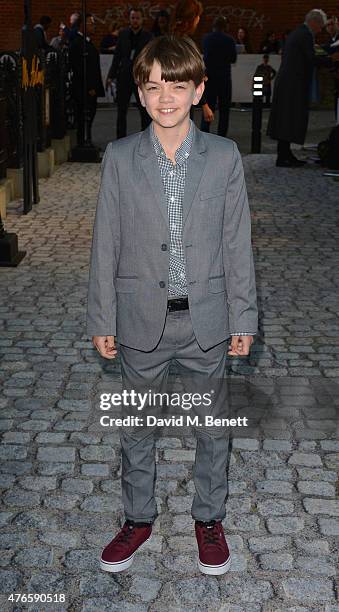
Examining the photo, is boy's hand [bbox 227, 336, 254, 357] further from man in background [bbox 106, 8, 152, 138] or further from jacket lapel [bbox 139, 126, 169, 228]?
man in background [bbox 106, 8, 152, 138]

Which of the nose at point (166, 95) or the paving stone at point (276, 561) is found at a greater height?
the nose at point (166, 95)

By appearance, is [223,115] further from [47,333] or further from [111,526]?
[111,526]

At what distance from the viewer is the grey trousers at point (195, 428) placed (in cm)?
317

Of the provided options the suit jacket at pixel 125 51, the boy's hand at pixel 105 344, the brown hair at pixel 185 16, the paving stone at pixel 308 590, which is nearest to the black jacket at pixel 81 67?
the suit jacket at pixel 125 51

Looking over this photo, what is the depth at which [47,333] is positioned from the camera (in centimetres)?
597

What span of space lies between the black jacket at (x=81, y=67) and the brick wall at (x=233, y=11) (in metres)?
11.0

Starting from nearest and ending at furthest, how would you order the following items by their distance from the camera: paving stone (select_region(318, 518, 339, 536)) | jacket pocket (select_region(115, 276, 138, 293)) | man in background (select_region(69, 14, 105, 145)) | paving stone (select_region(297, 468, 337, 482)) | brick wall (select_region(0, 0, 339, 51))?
jacket pocket (select_region(115, 276, 138, 293)) → paving stone (select_region(318, 518, 339, 536)) → paving stone (select_region(297, 468, 337, 482)) → man in background (select_region(69, 14, 105, 145)) → brick wall (select_region(0, 0, 339, 51))

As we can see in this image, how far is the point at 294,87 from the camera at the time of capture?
12844 millimetres

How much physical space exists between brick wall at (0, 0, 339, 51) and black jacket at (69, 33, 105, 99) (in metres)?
11.0

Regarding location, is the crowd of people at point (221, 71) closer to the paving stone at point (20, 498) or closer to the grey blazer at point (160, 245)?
the paving stone at point (20, 498)

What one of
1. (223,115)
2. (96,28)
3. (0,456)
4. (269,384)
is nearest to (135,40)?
(223,115)

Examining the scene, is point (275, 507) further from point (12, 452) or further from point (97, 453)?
point (12, 452)

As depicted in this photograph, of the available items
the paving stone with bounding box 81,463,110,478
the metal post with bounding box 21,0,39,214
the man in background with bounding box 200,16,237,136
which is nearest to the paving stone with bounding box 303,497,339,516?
the paving stone with bounding box 81,463,110,478

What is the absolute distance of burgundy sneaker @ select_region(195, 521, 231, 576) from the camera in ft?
10.8
